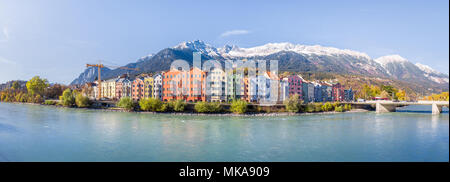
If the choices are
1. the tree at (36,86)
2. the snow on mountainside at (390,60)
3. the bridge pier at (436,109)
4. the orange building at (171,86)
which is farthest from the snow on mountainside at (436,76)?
the tree at (36,86)

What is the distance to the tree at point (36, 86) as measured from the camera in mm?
34594

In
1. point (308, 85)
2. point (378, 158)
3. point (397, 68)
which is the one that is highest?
point (397, 68)

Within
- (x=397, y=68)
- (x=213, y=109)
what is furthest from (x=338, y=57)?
(x=213, y=109)

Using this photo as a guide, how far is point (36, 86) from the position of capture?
3478 centimetres

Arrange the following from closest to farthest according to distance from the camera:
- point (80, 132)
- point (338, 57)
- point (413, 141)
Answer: point (413, 141) < point (80, 132) < point (338, 57)

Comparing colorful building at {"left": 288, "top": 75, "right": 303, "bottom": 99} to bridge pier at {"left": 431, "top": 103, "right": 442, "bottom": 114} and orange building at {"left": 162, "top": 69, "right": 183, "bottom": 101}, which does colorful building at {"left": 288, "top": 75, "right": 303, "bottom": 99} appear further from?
orange building at {"left": 162, "top": 69, "right": 183, "bottom": 101}

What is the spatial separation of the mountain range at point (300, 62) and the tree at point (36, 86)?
3402cm

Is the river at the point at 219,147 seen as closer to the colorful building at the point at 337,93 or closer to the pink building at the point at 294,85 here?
the pink building at the point at 294,85

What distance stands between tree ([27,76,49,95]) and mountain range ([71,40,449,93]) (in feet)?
112

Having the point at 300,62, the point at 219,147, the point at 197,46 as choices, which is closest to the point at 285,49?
the point at 300,62

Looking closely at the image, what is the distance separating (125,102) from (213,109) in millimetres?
8061

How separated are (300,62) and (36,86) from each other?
248ft

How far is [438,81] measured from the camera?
93.3m
